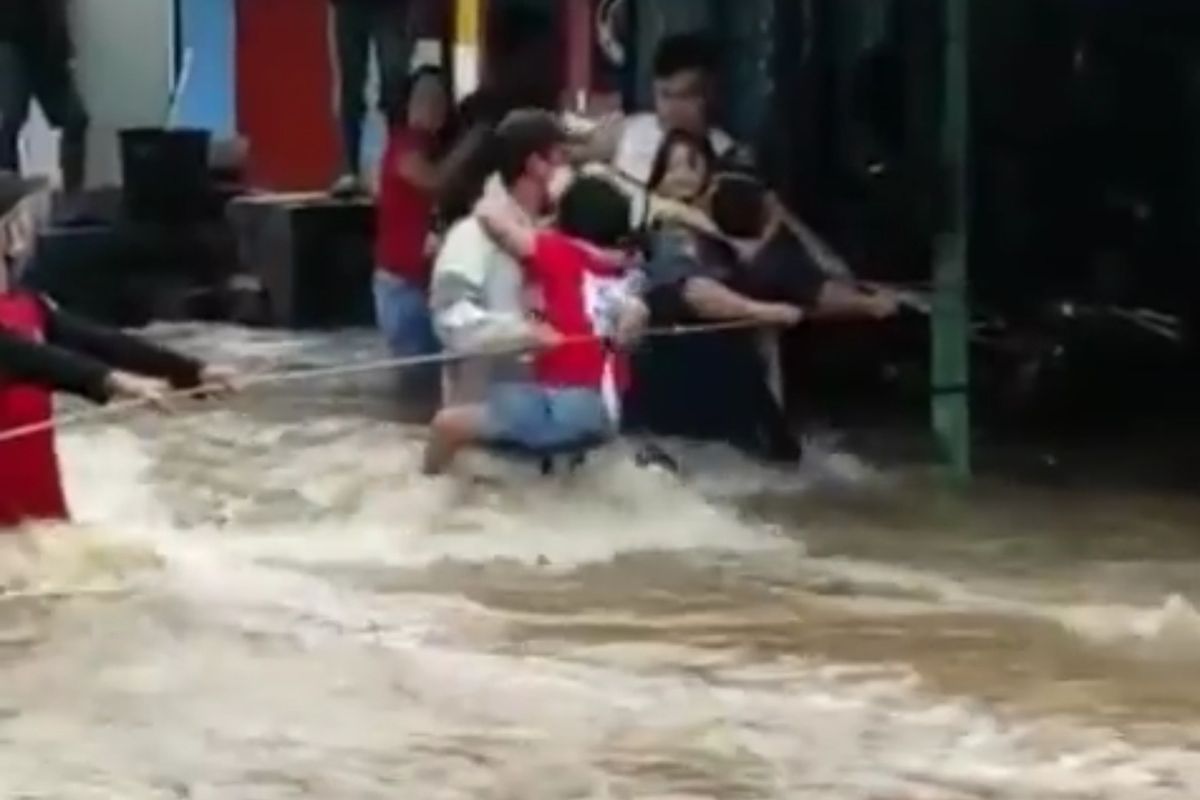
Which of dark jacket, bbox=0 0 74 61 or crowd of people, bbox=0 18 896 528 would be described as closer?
crowd of people, bbox=0 18 896 528

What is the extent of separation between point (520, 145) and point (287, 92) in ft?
14.4

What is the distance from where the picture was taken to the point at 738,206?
39.4ft

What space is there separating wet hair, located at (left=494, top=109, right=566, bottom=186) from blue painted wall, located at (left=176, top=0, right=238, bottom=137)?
12.8ft

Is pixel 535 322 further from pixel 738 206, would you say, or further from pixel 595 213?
pixel 738 206

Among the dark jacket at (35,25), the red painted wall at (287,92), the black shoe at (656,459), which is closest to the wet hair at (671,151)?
the black shoe at (656,459)

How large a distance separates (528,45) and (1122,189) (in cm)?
283

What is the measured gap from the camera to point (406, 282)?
40.8 ft

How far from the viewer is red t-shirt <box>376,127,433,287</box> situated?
1224 cm

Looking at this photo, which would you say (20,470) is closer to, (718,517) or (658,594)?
(658,594)

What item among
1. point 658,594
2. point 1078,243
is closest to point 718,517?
point 658,594

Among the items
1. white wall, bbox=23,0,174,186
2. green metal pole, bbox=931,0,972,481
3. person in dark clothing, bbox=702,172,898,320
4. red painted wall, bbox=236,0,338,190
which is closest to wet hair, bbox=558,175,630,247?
person in dark clothing, bbox=702,172,898,320

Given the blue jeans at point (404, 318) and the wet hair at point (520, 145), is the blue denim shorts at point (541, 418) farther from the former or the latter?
the blue jeans at point (404, 318)

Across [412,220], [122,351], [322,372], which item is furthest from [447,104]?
[122,351]

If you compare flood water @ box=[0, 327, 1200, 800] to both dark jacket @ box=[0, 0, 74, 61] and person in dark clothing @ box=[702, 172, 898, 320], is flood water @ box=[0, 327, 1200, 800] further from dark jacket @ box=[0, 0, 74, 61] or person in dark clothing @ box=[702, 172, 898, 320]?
dark jacket @ box=[0, 0, 74, 61]
